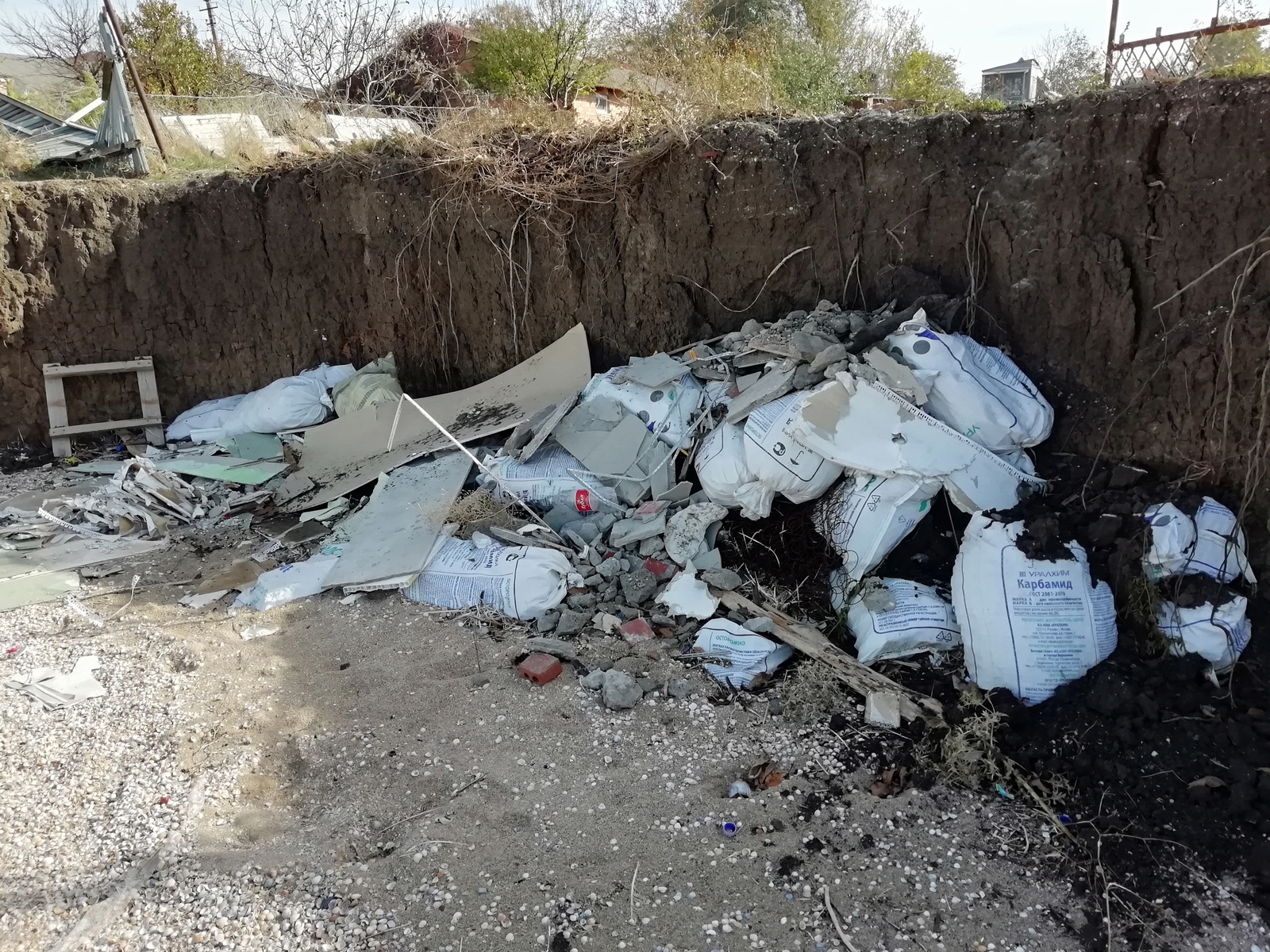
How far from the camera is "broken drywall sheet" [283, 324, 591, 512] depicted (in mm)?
5180

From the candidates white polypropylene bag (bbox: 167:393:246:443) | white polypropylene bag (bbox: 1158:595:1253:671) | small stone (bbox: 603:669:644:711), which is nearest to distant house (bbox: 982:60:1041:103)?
white polypropylene bag (bbox: 1158:595:1253:671)

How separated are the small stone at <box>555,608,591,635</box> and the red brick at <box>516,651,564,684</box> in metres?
0.24

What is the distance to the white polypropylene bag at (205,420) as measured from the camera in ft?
21.3

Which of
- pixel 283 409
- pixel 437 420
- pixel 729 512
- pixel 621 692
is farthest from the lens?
pixel 283 409

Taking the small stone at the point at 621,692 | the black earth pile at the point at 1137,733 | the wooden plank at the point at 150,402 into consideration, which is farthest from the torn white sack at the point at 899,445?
the wooden plank at the point at 150,402

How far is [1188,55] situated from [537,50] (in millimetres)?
10447

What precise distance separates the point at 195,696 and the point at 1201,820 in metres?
3.72

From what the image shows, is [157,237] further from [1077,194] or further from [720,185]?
[1077,194]

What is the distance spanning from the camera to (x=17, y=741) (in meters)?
3.06

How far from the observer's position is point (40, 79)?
22.4 metres

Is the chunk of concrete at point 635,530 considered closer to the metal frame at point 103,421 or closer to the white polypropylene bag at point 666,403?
the white polypropylene bag at point 666,403

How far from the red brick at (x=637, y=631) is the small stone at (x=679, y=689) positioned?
1.19 ft

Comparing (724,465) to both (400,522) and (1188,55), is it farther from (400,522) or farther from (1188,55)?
(1188,55)

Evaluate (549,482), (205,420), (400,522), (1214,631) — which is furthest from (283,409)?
(1214,631)
